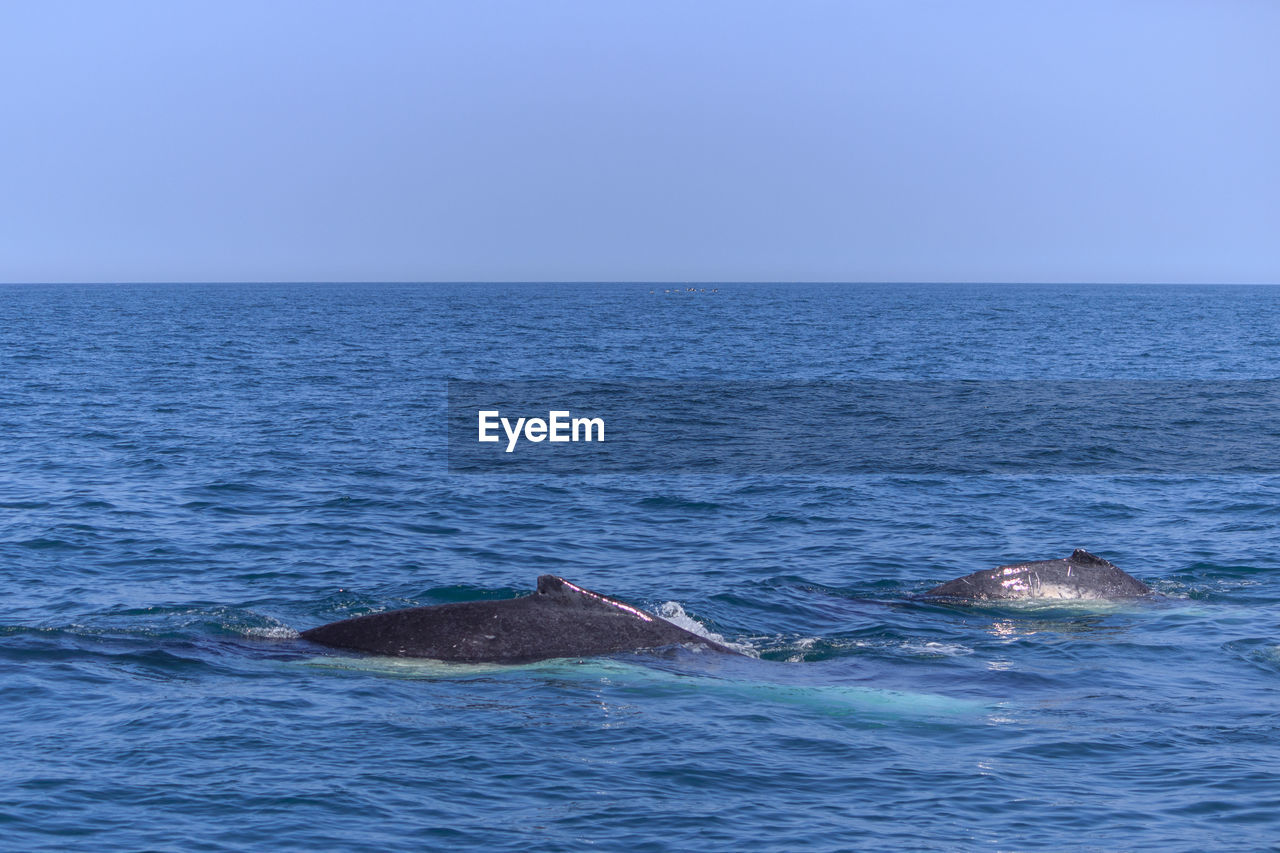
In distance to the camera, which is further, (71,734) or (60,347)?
(60,347)

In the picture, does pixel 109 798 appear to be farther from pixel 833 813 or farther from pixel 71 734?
pixel 833 813

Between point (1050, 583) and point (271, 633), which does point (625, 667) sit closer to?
point (271, 633)

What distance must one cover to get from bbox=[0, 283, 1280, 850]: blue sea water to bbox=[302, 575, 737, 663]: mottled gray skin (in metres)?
0.31

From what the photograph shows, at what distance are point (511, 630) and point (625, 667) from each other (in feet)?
5.05

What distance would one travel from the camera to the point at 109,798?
39.1 ft

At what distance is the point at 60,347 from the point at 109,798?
84.4 metres

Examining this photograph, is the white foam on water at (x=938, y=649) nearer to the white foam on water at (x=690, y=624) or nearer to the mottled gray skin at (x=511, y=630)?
the white foam on water at (x=690, y=624)

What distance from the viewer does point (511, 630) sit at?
15.8 metres

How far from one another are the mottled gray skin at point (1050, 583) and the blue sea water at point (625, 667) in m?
0.60

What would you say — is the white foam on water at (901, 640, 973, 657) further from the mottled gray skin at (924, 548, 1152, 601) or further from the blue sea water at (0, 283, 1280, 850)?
the mottled gray skin at (924, 548, 1152, 601)

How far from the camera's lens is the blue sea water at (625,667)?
11.8 metres

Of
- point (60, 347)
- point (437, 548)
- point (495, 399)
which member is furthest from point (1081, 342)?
point (437, 548)

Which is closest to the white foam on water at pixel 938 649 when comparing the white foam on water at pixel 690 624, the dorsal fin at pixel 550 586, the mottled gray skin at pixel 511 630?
the white foam on water at pixel 690 624

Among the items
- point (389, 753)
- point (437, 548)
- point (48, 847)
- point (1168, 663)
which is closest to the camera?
point (48, 847)
